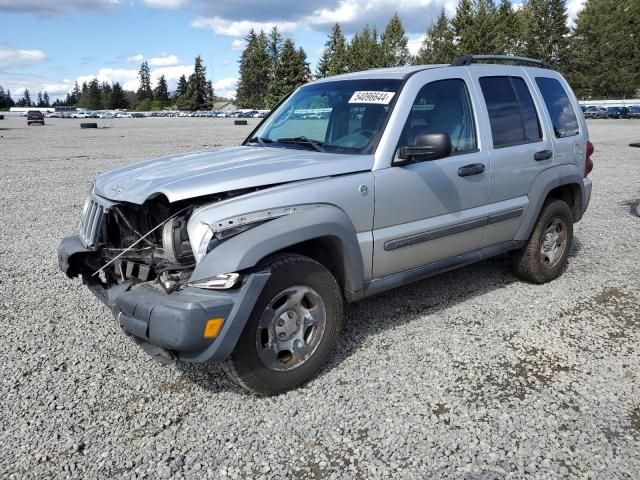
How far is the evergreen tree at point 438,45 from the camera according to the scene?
232ft

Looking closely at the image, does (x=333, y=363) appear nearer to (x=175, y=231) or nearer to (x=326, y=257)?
(x=326, y=257)

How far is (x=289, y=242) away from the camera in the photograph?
320 centimetres

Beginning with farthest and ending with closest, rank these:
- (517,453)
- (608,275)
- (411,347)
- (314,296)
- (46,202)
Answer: (46,202) < (608,275) < (411,347) < (314,296) < (517,453)

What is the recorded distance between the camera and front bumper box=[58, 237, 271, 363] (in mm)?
2885

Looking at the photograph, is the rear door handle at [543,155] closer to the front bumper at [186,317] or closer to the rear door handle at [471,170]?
the rear door handle at [471,170]

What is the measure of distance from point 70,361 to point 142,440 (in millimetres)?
1201

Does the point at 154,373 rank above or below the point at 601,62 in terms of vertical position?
below

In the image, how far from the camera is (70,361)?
3875 millimetres

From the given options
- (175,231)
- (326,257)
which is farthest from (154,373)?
(326,257)

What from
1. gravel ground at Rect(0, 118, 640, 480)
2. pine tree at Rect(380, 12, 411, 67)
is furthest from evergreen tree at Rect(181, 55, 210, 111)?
gravel ground at Rect(0, 118, 640, 480)

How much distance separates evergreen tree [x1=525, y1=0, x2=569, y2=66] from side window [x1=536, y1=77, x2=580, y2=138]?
2933 inches

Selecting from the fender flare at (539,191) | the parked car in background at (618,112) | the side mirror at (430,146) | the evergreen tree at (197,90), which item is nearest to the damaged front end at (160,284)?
the side mirror at (430,146)

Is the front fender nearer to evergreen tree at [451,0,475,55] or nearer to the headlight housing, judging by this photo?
the headlight housing

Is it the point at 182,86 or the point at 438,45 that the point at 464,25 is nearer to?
the point at 438,45
